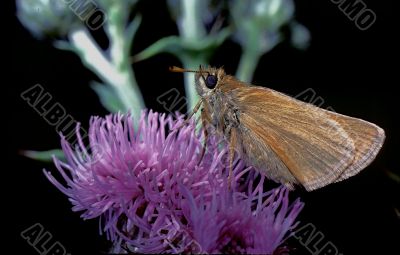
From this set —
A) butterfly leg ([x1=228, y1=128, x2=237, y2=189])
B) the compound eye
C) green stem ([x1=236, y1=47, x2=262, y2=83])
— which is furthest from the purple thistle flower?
green stem ([x1=236, y1=47, x2=262, y2=83])

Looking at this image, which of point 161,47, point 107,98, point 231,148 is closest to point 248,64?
point 161,47

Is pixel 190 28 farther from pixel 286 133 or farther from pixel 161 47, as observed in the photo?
pixel 286 133

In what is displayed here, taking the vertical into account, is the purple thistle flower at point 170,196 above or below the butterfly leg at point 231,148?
below

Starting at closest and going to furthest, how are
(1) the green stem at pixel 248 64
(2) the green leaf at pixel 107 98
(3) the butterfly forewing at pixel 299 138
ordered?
(3) the butterfly forewing at pixel 299 138 → (2) the green leaf at pixel 107 98 → (1) the green stem at pixel 248 64

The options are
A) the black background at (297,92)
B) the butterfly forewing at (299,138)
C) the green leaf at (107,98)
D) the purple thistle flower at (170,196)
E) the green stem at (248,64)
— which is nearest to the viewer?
the purple thistle flower at (170,196)

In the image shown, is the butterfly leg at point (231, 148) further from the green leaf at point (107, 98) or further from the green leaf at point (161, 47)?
the green leaf at point (107, 98)

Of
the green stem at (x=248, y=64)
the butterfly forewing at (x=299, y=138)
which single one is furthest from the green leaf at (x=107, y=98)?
the butterfly forewing at (x=299, y=138)

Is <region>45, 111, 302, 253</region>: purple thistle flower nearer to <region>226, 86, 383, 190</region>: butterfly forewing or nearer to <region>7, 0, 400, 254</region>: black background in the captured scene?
<region>226, 86, 383, 190</region>: butterfly forewing
